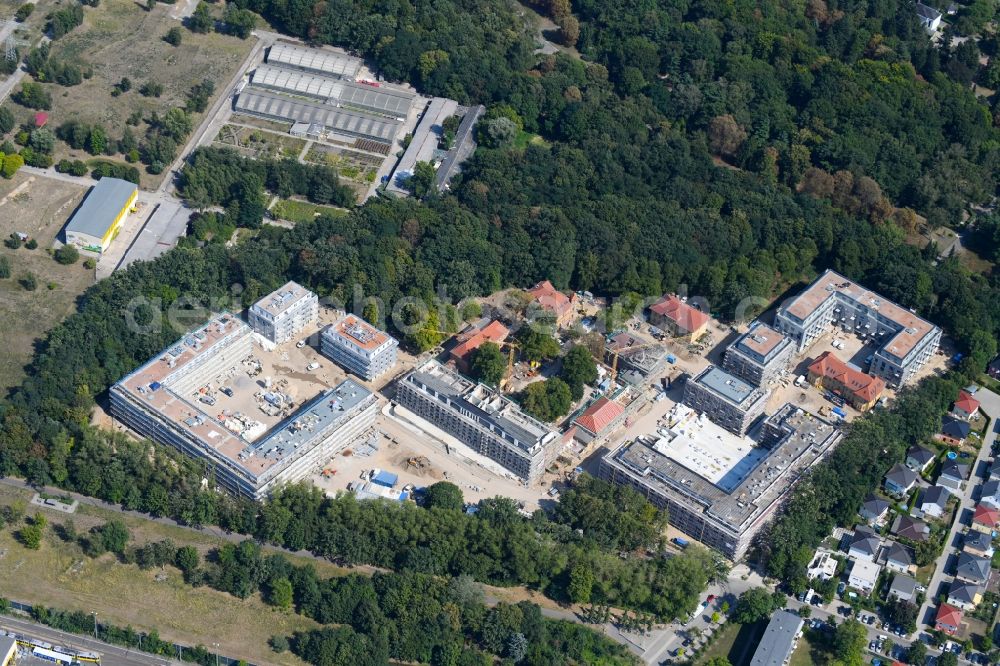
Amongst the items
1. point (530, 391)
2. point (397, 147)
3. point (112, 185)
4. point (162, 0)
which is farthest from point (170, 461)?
point (162, 0)

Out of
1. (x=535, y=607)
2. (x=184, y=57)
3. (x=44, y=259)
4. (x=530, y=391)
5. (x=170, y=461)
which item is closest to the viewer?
(x=535, y=607)

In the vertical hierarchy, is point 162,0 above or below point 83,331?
above

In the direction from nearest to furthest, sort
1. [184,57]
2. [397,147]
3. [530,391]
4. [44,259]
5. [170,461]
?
[170,461], [530,391], [44,259], [397,147], [184,57]

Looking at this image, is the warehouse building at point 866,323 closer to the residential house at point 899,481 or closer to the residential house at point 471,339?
the residential house at point 899,481

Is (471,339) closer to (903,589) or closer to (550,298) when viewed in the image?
(550,298)

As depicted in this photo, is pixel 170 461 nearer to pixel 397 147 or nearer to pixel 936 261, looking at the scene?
pixel 397 147

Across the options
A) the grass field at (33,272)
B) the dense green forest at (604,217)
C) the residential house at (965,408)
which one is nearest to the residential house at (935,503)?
the dense green forest at (604,217)

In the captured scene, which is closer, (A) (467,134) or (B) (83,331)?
(B) (83,331)
